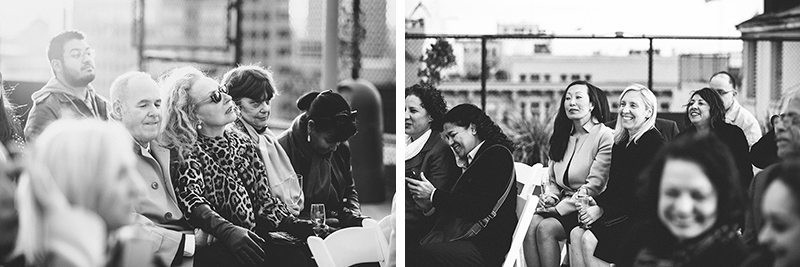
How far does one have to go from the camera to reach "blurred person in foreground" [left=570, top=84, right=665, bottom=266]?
4914mm

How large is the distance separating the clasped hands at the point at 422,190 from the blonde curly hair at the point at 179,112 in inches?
44.4

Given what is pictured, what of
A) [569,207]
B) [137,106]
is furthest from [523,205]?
[137,106]

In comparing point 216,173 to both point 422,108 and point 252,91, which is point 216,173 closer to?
point 252,91

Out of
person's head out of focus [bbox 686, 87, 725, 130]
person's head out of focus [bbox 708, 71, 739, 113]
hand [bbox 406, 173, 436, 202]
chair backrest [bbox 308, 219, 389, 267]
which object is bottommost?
chair backrest [bbox 308, 219, 389, 267]

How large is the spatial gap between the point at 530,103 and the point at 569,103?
0.76 ft

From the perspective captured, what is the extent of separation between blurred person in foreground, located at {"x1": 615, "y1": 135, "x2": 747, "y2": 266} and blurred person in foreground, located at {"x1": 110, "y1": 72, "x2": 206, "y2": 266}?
85.5 inches

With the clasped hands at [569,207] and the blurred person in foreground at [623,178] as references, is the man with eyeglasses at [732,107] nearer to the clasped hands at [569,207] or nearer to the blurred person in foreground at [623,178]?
the blurred person in foreground at [623,178]

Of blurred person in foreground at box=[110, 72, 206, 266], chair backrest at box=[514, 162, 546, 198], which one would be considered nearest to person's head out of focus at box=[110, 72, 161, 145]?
blurred person in foreground at box=[110, 72, 206, 266]

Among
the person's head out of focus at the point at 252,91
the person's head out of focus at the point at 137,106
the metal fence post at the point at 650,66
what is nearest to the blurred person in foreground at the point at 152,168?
the person's head out of focus at the point at 137,106

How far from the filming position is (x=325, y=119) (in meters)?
5.24

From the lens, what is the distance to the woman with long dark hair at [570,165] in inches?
200

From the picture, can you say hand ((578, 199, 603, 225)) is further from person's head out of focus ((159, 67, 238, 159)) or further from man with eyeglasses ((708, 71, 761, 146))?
person's head out of focus ((159, 67, 238, 159))

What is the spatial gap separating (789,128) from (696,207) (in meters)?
0.63

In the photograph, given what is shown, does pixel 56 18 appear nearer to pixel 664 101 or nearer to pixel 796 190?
pixel 664 101
